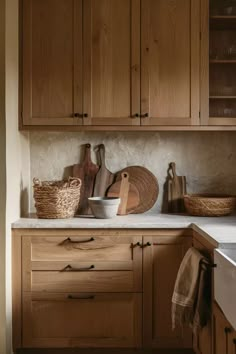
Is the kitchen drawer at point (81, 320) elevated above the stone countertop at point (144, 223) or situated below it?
below

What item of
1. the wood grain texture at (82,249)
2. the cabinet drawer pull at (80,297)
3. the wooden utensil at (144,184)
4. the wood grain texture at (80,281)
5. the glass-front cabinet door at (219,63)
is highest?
the glass-front cabinet door at (219,63)

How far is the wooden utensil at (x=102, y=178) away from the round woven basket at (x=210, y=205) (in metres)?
0.56

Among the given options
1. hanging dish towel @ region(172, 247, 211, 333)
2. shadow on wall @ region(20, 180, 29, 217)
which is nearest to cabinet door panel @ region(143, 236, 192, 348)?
hanging dish towel @ region(172, 247, 211, 333)

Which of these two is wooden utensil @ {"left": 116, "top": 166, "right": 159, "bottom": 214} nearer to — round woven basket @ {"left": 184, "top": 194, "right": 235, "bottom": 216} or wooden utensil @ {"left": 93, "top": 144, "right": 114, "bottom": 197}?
wooden utensil @ {"left": 93, "top": 144, "right": 114, "bottom": 197}

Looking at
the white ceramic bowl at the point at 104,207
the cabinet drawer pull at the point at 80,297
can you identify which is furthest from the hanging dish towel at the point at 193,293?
the white ceramic bowl at the point at 104,207

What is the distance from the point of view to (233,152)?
310 cm

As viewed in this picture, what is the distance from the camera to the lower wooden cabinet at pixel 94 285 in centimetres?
252

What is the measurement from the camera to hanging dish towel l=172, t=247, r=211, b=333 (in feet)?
6.84

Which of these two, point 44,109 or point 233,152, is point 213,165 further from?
point 44,109

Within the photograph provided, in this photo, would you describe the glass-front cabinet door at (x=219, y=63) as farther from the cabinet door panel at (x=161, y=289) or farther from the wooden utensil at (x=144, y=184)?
the cabinet door panel at (x=161, y=289)

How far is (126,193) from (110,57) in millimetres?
904

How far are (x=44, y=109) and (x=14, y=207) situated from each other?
25.2 inches

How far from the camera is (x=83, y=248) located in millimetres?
2525

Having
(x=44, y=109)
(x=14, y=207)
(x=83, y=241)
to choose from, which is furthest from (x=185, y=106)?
(x=14, y=207)
